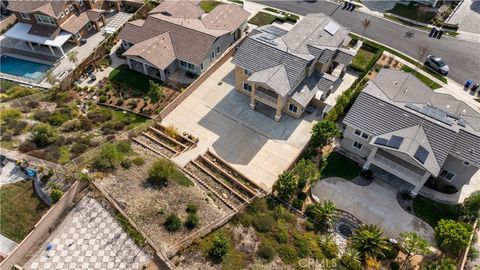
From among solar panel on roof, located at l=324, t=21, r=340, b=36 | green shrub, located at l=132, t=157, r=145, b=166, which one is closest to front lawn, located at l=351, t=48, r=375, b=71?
solar panel on roof, located at l=324, t=21, r=340, b=36

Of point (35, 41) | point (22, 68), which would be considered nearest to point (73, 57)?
point (35, 41)

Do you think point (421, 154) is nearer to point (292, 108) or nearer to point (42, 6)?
point (292, 108)

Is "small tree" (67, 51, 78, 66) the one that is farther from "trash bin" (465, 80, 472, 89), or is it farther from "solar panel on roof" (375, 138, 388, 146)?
"trash bin" (465, 80, 472, 89)

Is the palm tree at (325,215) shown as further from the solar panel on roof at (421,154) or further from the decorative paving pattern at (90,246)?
the decorative paving pattern at (90,246)

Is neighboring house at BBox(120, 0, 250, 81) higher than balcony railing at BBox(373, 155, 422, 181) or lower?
higher

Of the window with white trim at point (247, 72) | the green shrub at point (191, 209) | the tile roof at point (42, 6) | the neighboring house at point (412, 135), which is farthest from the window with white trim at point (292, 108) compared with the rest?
the tile roof at point (42, 6)
